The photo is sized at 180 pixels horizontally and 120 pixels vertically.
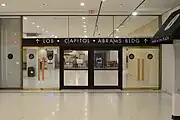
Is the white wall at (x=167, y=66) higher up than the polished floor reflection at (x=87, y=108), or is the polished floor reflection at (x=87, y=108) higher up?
the white wall at (x=167, y=66)

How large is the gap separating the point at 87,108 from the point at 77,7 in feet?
15.8

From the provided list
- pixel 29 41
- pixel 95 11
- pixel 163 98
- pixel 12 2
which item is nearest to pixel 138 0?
pixel 95 11

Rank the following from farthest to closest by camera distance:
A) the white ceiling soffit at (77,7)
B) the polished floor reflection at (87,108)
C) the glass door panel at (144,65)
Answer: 1. the glass door panel at (144,65)
2. the white ceiling soffit at (77,7)
3. the polished floor reflection at (87,108)

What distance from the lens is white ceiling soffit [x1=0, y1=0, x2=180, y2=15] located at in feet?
35.2

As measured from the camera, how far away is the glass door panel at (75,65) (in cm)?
1413

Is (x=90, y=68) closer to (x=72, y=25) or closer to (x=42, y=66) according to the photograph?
(x=72, y=25)

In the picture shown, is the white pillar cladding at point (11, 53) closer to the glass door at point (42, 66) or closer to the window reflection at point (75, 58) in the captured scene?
the glass door at point (42, 66)

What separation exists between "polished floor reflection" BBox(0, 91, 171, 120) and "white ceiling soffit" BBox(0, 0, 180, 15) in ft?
12.0

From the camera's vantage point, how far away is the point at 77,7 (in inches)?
469

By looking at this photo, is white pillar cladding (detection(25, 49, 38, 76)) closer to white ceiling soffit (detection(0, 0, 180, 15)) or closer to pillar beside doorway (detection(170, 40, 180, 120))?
white ceiling soffit (detection(0, 0, 180, 15))

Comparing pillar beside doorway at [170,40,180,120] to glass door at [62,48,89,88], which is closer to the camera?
pillar beside doorway at [170,40,180,120]

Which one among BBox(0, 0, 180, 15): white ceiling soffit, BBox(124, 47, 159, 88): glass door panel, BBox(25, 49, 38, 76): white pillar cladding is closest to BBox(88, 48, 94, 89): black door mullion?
BBox(124, 47, 159, 88): glass door panel

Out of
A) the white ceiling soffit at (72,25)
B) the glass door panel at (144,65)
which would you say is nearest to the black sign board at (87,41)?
the white ceiling soffit at (72,25)

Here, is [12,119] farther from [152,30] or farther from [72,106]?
[152,30]
